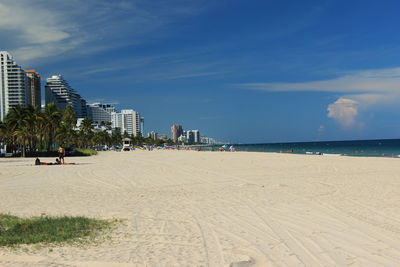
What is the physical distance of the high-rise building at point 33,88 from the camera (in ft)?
519

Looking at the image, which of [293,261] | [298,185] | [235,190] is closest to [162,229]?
[293,261]

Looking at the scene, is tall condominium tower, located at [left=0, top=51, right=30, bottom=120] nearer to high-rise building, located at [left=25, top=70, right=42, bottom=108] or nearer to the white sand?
high-rise building, located at [left=25, top=70, right=42, bottom=108]

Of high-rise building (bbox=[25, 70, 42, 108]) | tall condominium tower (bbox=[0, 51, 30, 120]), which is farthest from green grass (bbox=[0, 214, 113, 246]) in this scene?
high-rise building (bbox=[25, 70, 42, 108])

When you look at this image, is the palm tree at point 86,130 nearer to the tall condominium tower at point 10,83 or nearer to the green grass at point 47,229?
the tall condominium tower at point 10,83

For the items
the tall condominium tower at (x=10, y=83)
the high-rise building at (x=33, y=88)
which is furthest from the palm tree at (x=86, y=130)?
the high-rise building at (x=33, y=88)

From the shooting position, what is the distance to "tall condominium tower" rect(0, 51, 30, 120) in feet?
468

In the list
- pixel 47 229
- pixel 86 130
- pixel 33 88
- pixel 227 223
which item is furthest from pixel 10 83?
pixel 227 223

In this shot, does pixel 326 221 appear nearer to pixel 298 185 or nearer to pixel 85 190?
pixel 298 185

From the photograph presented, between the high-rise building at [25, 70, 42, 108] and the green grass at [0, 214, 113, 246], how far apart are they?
16412 centimetres

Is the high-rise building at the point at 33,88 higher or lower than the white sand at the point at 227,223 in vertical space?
higher

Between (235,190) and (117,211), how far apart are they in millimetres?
4636

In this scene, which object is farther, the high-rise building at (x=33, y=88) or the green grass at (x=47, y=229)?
the high-rise building at (x=33, y=88)

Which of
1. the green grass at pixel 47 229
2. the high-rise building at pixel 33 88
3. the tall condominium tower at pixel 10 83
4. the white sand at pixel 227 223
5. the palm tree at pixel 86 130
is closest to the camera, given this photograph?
the white sand at pixel 227 223

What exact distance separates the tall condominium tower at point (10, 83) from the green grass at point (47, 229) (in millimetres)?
150178
